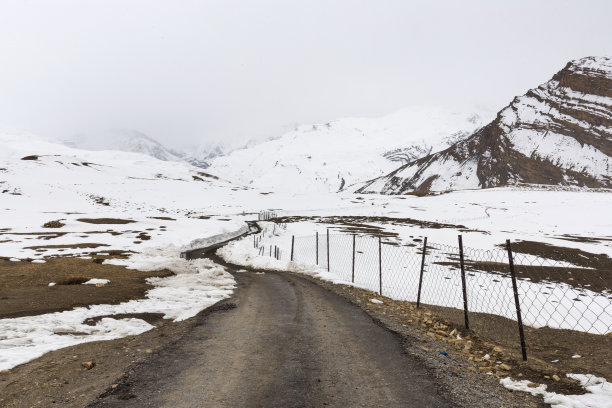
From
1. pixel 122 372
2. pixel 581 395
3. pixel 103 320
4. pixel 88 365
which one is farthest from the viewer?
pixel 103 320

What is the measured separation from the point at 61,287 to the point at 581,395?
59.8ft

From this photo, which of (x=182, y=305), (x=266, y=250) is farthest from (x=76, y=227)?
(x=182, y=305)

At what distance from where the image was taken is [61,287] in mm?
14727

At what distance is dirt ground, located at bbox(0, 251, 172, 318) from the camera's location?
37.6ft

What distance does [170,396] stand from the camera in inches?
221

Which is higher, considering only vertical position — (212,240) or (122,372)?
(122,372)

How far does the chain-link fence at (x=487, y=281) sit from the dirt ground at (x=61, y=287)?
39.9ft

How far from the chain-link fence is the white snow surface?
15.7 feet

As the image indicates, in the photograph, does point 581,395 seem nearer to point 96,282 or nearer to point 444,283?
point 96,282

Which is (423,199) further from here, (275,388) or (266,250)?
(275,388)

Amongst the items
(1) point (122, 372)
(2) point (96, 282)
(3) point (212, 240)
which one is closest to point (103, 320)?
(1) point (122, 372)

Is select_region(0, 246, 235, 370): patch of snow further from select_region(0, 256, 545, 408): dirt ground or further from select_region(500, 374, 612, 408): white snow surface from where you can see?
select_region(500, 374, 612, 408): white snow surface

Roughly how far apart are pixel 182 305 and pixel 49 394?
7602 mm

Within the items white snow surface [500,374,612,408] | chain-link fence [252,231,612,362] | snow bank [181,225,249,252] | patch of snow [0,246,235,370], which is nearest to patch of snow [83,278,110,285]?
patch of snow [0,246,235,370]
